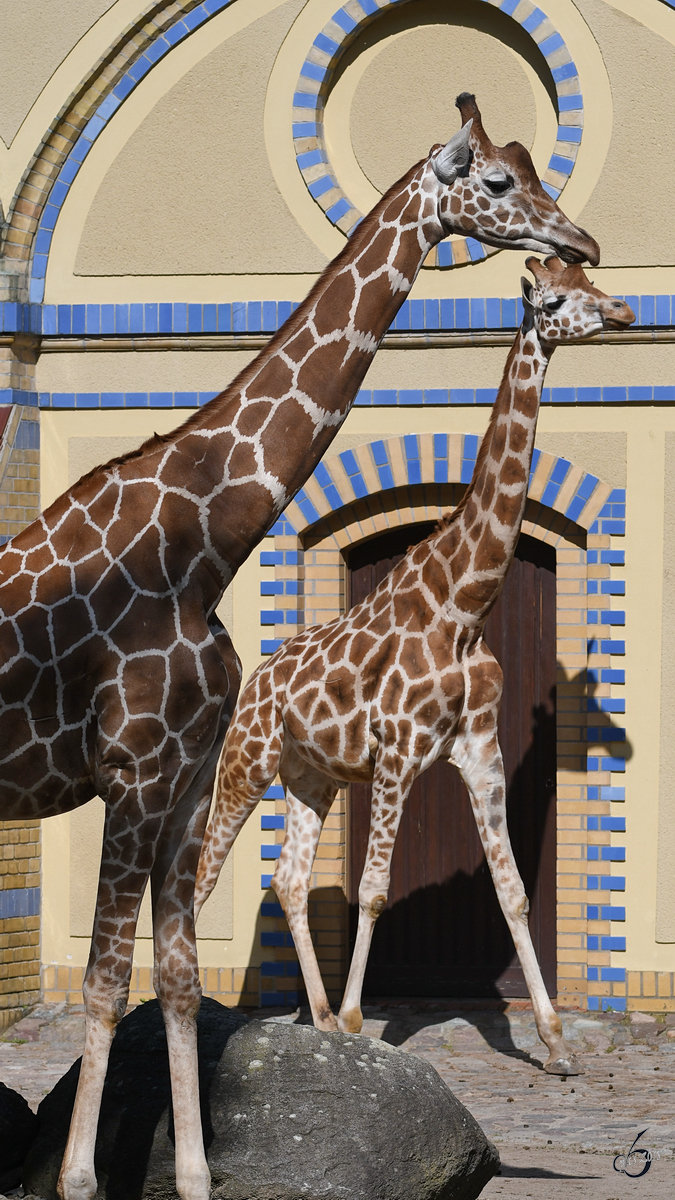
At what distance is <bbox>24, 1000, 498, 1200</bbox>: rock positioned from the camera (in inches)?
201

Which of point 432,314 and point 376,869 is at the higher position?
point 432,314

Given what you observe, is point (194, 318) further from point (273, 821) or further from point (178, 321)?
point (273, 821)

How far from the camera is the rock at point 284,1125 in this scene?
5113mm

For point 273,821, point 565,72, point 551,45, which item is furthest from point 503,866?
point 551,45

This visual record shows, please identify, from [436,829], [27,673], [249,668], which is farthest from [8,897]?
[27,673]

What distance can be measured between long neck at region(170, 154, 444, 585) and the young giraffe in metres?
2.00

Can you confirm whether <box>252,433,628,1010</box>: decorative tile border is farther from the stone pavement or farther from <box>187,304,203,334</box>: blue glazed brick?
<box>187,304,203,334</box>: blue glazed brick

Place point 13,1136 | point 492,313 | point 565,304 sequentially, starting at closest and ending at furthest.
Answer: point 13,1136 → point 565,304 → point 492,313

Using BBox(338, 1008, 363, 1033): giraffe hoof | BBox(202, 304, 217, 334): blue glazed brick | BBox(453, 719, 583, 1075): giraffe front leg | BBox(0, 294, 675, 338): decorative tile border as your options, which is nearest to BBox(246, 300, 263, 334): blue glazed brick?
BBox(0, 294, 675, 338): decorative tile border

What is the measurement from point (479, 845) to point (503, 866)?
5.17ft

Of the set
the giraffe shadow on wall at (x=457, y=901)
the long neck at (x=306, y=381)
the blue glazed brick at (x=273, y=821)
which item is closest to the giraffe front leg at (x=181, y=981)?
the long neck at (x=306, y=381)

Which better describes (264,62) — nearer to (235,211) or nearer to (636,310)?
(235,211)

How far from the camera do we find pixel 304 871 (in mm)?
8414

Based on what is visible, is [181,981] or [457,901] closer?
[181,981]
